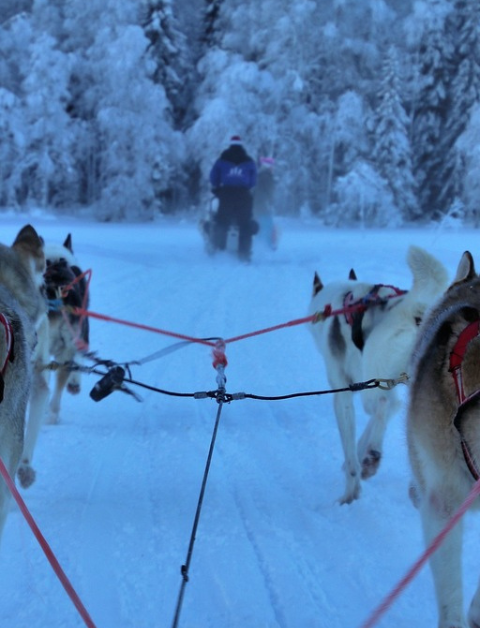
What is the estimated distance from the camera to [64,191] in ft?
81.4

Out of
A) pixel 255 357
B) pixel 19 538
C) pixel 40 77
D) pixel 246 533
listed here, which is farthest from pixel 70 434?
pixel 40 77

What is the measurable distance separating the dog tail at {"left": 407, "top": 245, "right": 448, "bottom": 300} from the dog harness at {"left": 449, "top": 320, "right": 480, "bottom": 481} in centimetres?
115

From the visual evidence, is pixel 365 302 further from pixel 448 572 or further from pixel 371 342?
pixel 448 572

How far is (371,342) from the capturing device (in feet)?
9.57

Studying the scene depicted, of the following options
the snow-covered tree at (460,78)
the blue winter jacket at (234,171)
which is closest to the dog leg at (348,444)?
the blue winter jacket at (234,171)

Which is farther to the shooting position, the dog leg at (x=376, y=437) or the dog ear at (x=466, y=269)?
the dog leg at (x=376, y=437)

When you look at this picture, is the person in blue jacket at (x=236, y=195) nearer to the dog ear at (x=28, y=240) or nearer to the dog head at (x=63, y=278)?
the dog head at (x=63, y=278)

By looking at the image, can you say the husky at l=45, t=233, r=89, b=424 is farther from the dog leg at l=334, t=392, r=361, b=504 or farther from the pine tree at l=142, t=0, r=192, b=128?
the pine tree at l=142, t=0, r=192, b=128

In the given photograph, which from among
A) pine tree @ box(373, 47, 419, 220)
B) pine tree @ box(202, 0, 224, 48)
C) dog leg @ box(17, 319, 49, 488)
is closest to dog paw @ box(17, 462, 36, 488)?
dog leg @ box(17, 319, 49, 488)

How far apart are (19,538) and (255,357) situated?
11.0ft

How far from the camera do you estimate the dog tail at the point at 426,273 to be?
2.66 metres

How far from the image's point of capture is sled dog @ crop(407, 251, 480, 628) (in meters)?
1.46

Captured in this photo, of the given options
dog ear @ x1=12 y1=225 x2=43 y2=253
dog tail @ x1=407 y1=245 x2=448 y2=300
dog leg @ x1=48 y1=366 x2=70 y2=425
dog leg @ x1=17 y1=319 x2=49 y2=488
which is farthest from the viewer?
dog leg @ x1=48 y1=366 x2=70 y2=425

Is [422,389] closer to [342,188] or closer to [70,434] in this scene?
[70,434]
